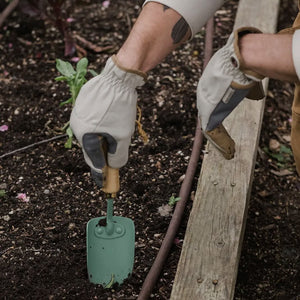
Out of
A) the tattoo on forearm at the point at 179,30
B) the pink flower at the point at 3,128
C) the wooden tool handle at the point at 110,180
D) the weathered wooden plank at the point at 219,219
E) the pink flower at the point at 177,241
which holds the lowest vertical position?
the pink flower at the point at 177,241

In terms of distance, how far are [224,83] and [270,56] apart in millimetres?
131

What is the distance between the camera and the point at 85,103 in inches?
62.9

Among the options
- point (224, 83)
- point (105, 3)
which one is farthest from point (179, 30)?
point (105, 3)

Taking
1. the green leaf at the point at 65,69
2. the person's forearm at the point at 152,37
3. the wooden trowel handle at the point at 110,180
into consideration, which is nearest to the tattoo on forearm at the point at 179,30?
the person's forearm at the point at 152,37

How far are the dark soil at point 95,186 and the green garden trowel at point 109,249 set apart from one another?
0.04 m

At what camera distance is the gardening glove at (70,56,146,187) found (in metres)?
1.58

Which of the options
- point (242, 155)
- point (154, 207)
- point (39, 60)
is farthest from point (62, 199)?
point (39, 60)

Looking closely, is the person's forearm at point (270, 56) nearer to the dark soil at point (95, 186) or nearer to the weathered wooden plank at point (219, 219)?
the weathered wooden plank at point (219, 219)

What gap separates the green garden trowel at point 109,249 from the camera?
75.7 inches

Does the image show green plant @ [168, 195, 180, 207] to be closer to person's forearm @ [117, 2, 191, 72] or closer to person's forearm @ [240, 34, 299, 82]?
person's forearm @ [117, 2, 191, 72]

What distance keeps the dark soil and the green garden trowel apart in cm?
4

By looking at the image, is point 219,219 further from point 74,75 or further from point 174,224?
point 74,75

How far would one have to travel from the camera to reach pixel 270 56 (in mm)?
1509

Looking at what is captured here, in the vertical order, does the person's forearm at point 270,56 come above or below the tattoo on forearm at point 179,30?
above
